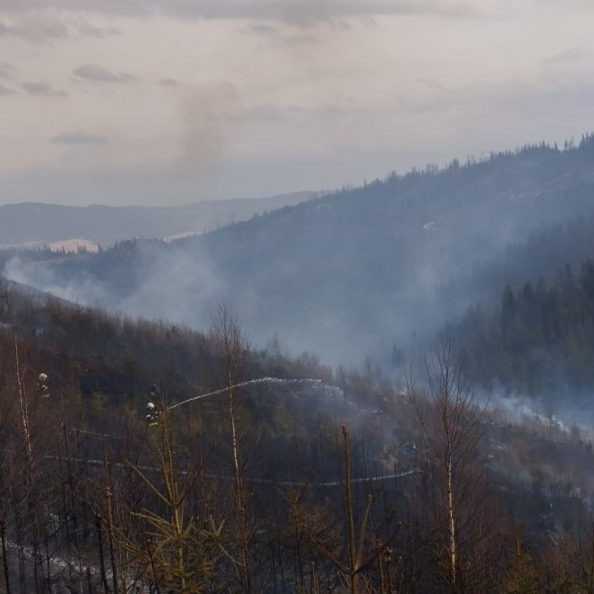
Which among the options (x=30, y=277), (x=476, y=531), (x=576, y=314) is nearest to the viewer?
(x=476, y=531)

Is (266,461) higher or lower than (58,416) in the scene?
lower

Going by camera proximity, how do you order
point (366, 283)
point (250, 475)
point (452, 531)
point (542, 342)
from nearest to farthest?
point (452, 531) → point (250, 475) → point (542, 342) → point (366, 283)

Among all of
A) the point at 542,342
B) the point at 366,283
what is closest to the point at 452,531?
the point at 542,342

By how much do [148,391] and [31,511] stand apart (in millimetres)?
31546

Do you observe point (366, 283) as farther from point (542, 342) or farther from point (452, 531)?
point (452, 531)

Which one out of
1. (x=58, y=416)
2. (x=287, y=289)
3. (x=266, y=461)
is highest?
(x=58, y=416)

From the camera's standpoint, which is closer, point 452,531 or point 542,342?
point 452,531

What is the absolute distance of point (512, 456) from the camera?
187ft

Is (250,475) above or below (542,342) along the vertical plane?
above

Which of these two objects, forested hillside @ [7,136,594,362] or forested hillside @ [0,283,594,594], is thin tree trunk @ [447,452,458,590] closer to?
forested hillside @ [0,283,594,594]

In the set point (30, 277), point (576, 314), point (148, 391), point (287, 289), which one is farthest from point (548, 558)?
point (287, 289)

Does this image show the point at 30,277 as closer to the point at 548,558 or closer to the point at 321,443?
the point at 321,443

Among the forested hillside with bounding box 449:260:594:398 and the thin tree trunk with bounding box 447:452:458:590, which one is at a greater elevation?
the thin tree trunk with bounding box 447:452:458:590

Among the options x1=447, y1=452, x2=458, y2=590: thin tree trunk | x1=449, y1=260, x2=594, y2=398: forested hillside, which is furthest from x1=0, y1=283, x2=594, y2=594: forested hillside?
x1=449, y1=260, x2=594, y2=398: forested hillside
